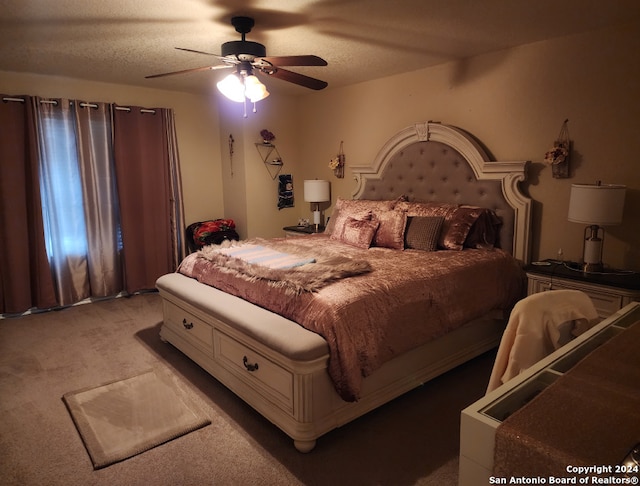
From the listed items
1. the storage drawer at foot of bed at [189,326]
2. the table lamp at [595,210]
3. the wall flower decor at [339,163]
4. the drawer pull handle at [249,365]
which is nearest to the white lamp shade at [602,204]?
the table lamp at [595,210]

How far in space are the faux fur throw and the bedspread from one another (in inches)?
0.9

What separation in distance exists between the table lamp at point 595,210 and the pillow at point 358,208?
1.53 meters

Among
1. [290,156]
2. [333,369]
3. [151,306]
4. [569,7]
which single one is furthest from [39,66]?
[569,7]

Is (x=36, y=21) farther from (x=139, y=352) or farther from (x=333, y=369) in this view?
(x=333, y=369)

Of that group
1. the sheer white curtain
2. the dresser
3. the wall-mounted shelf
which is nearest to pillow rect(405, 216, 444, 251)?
the dresser

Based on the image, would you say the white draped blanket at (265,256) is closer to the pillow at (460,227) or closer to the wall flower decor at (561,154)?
the pillow at (460,227)

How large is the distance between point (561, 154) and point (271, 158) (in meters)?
3.35

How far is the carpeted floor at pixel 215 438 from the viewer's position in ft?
6.44

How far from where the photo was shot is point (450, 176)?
12.5ft

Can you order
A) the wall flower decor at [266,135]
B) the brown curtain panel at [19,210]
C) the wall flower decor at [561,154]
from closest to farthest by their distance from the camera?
the wall flower decor at [561,154]
the brown curtain panel at [19,210]
the wall flower decor at [266,135]

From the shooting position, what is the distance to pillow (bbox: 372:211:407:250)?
349cm

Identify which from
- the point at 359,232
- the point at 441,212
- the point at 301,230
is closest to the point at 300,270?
the point at 359,232

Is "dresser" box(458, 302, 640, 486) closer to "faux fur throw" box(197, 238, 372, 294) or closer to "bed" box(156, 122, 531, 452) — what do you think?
"bed" box(156, 122, 531, 452)

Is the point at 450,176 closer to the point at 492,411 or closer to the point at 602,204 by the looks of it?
the point at 602,204
